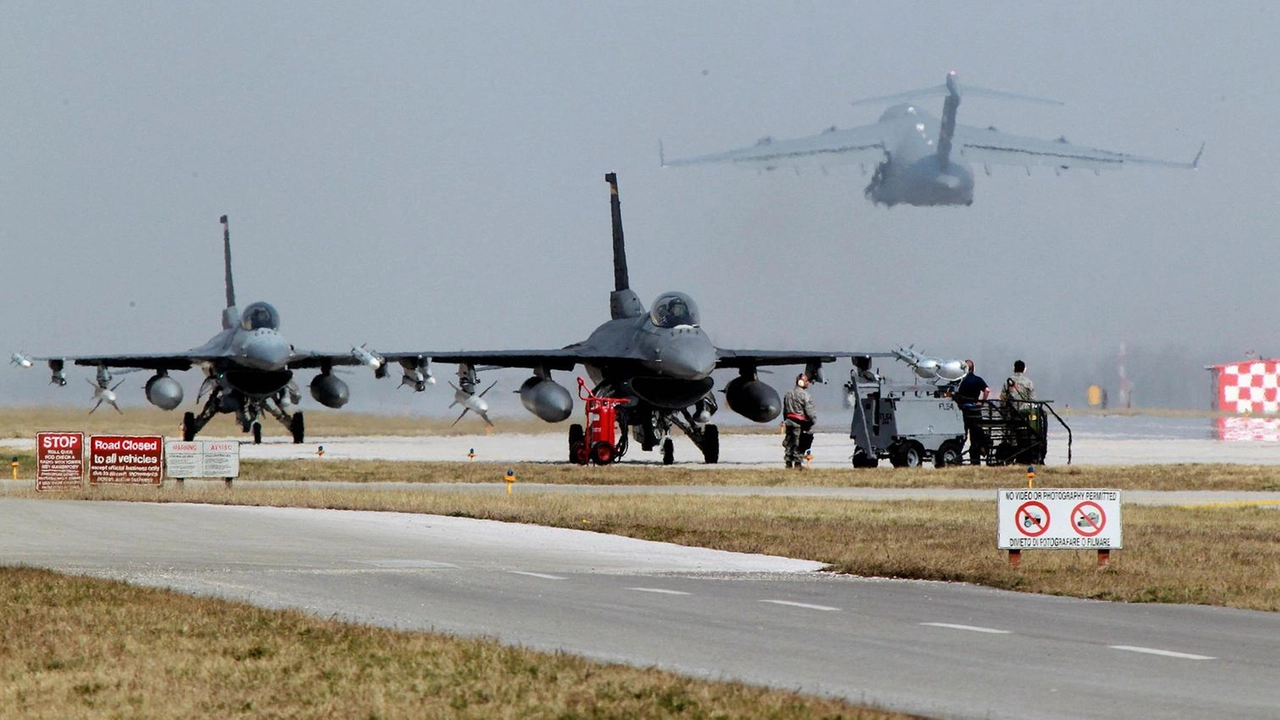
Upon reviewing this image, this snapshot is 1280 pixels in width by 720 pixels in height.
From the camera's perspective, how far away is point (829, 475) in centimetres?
3481

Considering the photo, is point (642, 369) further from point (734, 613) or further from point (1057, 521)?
point (734, 613)

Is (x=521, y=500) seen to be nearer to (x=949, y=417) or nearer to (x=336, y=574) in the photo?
(x=336, y=574)

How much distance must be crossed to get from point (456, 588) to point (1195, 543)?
9.42 metres

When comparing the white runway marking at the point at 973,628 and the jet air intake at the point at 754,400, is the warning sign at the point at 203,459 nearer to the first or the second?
the jet air intake at the point at 754,400

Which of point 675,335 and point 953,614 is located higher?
point 675,335

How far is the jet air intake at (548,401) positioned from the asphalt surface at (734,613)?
68.9 feet

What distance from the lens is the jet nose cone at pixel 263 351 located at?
52906mm

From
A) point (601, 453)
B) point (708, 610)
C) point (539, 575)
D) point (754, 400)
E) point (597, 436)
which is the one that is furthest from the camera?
point (754, 400)

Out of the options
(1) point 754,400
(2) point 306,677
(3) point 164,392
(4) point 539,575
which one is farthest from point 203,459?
Answer: (3) point 164,392

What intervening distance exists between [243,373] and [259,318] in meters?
2.57

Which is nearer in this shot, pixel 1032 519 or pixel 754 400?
pixel 1032 519

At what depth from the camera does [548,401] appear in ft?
144

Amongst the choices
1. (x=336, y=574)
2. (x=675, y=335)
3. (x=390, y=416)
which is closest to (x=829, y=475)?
(x=675, y=335)

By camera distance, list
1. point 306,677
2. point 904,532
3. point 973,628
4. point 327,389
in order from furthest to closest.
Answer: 1. point 327,389
2. point 904,532
3. point 973,628
4. point 306,677
